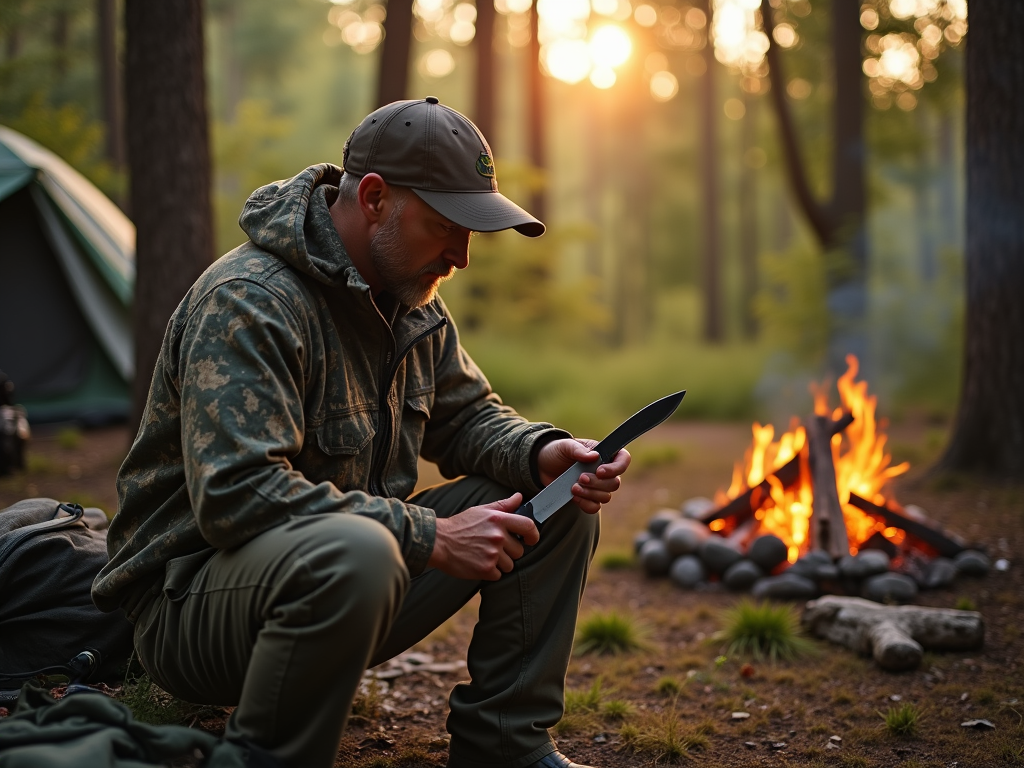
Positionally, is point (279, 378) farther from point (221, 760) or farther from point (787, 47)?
point (787, 47)

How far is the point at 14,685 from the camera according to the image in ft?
8.75

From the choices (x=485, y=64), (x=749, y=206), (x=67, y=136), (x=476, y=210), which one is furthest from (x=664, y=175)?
(x=476, y=210)

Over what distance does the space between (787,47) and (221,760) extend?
15116 millimetres

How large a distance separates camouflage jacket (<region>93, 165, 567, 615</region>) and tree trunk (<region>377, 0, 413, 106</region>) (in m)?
7.18

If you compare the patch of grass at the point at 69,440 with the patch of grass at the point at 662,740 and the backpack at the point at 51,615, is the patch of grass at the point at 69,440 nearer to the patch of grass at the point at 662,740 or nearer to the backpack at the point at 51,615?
the backpack at the point at 51,615

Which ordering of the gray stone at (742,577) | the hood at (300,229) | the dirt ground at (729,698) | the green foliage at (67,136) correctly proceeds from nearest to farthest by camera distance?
the hood at (300,229) → the dirt ground at (729,698) → the gray stone at (742,577) → the green foliage at (67,136)

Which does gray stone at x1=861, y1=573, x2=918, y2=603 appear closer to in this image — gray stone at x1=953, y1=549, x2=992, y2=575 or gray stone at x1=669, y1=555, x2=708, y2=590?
gray stone at x1=953, y1=549, x2=992, y2=575

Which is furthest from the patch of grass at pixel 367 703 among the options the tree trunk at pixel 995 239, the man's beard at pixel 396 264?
the tree trunk at pixel 995 239

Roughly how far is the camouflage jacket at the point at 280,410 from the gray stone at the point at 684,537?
7.73ft

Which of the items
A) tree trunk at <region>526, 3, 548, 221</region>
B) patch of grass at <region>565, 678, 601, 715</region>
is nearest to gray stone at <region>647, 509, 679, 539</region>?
patch of grass at <region>565, 678, 601, 715</region>

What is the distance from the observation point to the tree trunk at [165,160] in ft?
19.9

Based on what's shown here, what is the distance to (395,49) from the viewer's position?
938 centimetres

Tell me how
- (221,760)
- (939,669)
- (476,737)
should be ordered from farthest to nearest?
(939,669), (476,737), (221,760)

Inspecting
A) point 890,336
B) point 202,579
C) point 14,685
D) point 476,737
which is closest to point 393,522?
point 202,579
